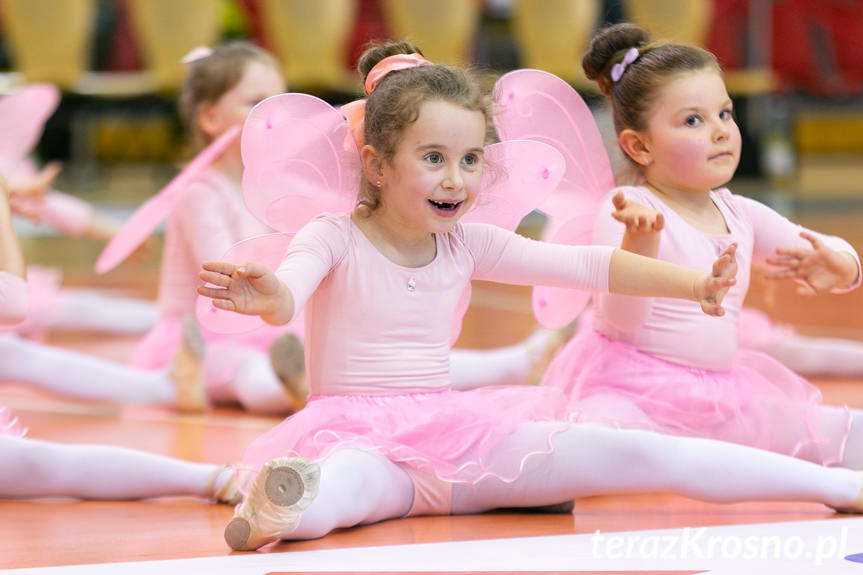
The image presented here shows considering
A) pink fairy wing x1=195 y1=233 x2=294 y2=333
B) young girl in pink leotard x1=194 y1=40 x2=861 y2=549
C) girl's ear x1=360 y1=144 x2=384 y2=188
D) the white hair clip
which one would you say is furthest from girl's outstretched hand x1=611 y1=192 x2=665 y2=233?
the white hair clip

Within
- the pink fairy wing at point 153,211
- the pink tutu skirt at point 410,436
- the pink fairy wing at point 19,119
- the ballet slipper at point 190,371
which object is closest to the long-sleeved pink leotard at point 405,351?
the pink tutu skirt at point 410,436

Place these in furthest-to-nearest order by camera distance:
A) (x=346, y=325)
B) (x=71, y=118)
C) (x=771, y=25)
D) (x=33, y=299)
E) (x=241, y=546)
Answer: (x=771, y=25) < (x=71, y=118) < (x=33, y=299) < (x=346, y=325) < (x=241, y=546)

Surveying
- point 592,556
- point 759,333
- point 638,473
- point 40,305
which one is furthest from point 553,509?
point 40,305

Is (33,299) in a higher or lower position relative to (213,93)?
lower

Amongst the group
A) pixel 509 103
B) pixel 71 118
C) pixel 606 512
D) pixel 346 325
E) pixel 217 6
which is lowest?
pixel 71 118

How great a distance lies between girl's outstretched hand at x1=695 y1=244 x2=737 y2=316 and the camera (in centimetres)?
147

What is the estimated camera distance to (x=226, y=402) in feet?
8.05

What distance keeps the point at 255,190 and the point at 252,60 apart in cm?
87

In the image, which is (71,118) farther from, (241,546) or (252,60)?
(241,546)

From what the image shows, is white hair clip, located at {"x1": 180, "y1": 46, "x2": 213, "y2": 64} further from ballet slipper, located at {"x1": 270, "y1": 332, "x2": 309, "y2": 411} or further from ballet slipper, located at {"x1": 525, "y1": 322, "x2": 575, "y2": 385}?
ballet slipper, located at {"x1": 525, "y1": 322, "x2": 575, "y2": 385}

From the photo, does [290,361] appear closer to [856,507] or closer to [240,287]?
[240,287]

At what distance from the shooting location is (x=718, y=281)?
1475mm

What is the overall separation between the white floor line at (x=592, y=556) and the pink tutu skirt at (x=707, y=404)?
0.90 ft

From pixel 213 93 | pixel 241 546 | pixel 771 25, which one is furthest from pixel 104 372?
pixel 771 25
